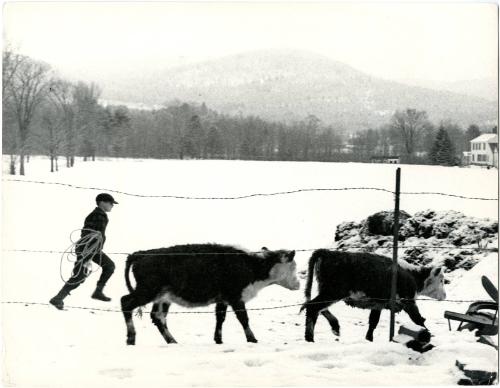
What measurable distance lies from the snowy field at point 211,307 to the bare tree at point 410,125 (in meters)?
0.33

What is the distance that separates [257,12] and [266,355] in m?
3.82

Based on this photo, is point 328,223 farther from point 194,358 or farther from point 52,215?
point 52,215

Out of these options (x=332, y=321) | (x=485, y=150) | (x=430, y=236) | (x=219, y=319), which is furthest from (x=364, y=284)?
(x=485, y=150)

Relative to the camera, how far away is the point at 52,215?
699 centimetres

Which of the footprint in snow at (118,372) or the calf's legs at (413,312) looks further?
the calf's legs at (413,312)

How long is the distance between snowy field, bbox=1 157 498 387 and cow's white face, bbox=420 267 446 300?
0.16 m

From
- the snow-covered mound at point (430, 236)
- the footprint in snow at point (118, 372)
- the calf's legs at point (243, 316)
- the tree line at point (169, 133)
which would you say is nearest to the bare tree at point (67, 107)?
the tree line at point (169, 133)

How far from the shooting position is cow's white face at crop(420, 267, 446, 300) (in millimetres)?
7426

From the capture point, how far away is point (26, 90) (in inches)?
278

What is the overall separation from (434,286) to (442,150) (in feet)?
5.32

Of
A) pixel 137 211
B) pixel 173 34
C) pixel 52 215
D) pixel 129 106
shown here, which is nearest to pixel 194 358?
pixel 137 211

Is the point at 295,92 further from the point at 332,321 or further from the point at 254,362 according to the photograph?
the point at 254,362

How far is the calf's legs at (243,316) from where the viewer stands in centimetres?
698

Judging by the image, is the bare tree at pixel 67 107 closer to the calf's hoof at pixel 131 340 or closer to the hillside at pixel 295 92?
the hillside at pixel 295 92
